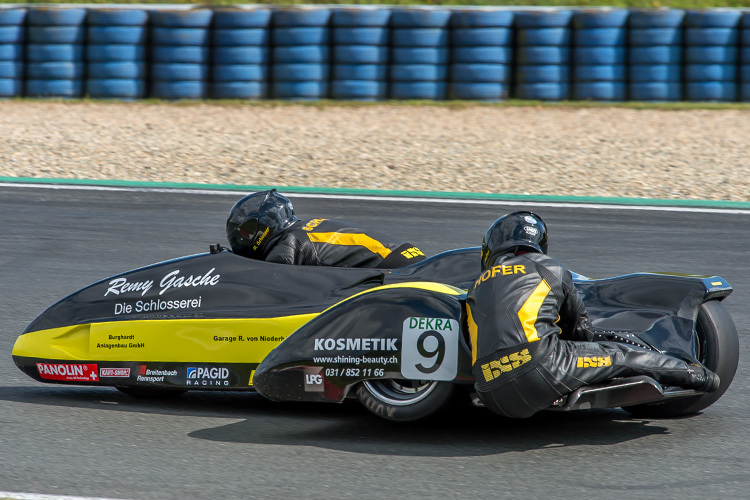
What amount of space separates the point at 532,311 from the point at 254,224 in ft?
5.70


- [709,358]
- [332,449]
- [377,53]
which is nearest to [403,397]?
[332,449]

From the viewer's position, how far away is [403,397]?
4406 millimetres

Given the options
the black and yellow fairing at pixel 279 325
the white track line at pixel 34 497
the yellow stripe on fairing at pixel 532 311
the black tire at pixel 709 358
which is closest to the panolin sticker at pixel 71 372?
the black and yellow fairing at pixel 279 325

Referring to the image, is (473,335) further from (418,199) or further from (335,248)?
(418,199)

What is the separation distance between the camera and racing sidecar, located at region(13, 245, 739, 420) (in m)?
4.33

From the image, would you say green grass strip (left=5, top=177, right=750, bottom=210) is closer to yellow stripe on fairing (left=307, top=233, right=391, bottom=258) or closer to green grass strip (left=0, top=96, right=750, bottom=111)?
green grass strip (left=0, top=96, right=750, bottom=111)

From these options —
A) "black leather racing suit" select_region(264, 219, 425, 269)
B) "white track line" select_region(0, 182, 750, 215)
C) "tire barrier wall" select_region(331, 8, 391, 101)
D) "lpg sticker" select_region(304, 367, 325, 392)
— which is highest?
"tire barrier wall" select_region(331, 8, 391, 101)

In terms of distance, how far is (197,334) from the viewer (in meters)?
4.82

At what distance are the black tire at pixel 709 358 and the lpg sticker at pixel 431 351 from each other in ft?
3.04

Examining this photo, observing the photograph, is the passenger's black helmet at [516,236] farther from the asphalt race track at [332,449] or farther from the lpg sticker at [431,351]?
the asphalt race track at [332,449]

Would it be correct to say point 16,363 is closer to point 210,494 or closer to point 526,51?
point 210,494

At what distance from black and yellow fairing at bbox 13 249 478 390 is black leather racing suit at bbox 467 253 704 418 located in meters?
0.89

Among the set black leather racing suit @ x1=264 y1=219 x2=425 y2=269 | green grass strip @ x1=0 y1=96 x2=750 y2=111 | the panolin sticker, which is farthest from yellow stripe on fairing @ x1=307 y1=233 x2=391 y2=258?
green grass strip @ x1=0 y1=96 x2=750 y2=111

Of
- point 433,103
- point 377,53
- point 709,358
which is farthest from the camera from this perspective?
point 433,103
